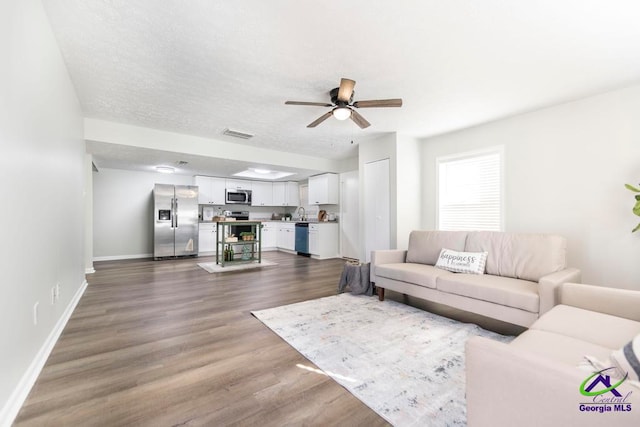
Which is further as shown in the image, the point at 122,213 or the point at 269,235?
the point at 269,235

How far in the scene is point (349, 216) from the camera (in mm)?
6844

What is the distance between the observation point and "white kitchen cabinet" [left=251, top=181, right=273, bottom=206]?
27.6 ft

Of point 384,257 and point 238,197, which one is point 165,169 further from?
point 384,257

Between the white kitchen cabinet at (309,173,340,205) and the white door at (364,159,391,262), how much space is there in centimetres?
195

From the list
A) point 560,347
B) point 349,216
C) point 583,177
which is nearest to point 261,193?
point 349,216

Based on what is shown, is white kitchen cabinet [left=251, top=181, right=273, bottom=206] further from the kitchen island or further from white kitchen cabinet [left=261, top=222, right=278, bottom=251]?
the kitchen island

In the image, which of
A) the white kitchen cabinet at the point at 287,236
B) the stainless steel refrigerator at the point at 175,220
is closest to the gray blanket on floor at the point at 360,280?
the white kitchen cabinet at the point at 287,236

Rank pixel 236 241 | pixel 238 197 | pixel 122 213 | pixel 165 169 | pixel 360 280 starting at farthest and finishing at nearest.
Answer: pixel 238 197 → pixel 122 213 → pixel 165 169 → pixel 236 241 → pixel 360 280

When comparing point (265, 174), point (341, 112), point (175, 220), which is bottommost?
point (175, 220)

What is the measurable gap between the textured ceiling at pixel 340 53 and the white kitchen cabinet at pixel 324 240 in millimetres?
3634

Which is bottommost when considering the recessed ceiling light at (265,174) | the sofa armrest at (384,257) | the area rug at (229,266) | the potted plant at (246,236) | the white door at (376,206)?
the area rug at (229,266)

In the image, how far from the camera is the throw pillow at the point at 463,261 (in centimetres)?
301

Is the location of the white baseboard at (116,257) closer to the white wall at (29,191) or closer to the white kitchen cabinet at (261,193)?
the white kitchen cabinet at (261,193)

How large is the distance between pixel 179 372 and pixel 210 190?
20.7 ft
